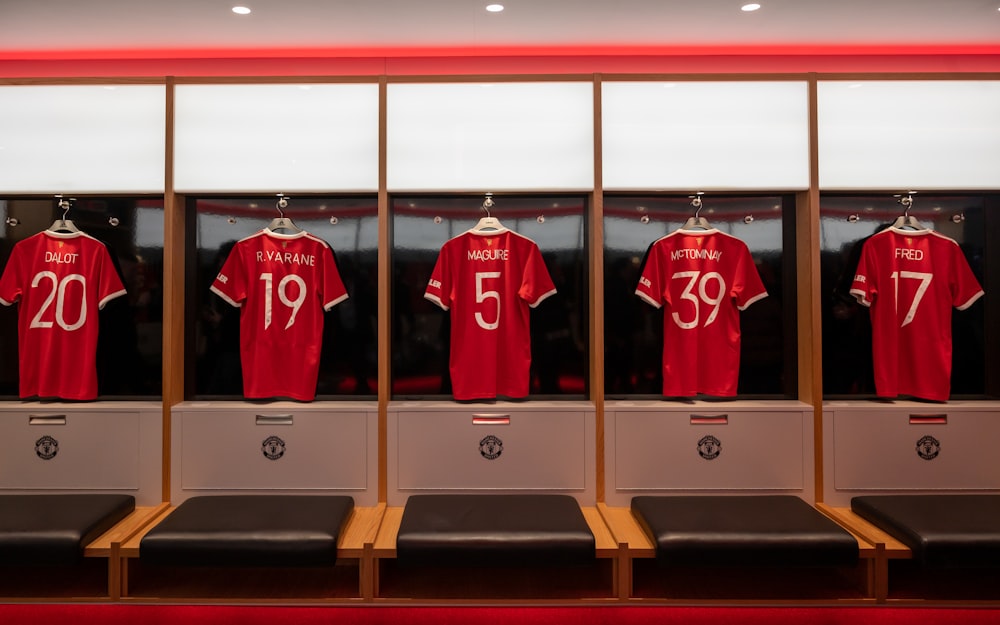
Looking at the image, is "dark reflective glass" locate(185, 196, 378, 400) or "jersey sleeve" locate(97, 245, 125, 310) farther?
"dark reflective glass" locate(185, 196, 378, 400)

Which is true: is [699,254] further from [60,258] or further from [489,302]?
[60,258]

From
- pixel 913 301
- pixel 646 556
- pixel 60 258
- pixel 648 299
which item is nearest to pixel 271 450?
pixel 60 258

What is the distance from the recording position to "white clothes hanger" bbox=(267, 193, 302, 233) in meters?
2.87

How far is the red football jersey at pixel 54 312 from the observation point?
2.78 m

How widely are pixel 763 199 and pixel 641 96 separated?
2.82ft

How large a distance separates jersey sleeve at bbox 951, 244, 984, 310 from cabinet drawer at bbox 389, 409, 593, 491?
75.1 inches

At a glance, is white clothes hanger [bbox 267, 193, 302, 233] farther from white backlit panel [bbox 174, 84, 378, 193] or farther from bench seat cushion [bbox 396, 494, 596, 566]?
bench seat cushion [bbox 396, 494, 596, 566]

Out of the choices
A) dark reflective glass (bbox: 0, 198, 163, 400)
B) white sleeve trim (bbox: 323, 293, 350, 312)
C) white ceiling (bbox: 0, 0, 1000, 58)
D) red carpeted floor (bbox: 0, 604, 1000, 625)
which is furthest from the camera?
dark reflective glass (bbox: 0, 198, 163, 400)

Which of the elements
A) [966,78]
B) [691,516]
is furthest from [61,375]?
[966,78]

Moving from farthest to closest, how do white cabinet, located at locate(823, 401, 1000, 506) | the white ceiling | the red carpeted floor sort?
white cabinet, located at locate(823, 401, 1000, 506)
the white ceiling
the red carpeted floor

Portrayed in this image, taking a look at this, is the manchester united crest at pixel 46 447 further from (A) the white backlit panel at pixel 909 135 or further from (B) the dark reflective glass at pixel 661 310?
(A) the white backlit panel at pixel 909 135

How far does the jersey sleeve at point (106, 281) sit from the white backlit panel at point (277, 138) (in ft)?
1.73

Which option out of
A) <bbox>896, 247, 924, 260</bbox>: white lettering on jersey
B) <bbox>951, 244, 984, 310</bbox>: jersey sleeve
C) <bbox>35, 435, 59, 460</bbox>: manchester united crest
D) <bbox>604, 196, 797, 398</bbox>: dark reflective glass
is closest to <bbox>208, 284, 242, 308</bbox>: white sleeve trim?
<bbox>35, 435, 59, 460</bbox>: manchester united crest

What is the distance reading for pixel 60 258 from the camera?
280cm
